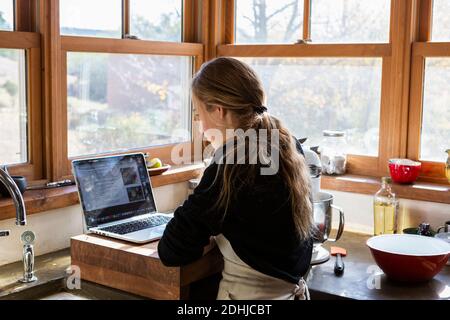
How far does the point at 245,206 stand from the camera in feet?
5.87

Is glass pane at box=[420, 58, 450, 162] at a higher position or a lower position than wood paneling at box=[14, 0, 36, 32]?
lower

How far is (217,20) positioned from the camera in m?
3.45

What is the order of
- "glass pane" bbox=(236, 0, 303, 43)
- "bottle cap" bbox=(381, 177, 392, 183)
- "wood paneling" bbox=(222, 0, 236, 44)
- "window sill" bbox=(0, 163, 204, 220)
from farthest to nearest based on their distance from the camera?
"wood paneling" bbox=(222, 0, 236, 44), "glass pane" bbox=(236, 0, 303, 43), "bottle cap" bbox=(381, 177, 392, 183), "window sill" bbox=(0, 163, 204, 220)

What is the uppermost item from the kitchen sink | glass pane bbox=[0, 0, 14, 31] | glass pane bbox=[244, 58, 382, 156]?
glass pane bbox=[0, 0, 14, 31]

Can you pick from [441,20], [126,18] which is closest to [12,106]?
[126,18]

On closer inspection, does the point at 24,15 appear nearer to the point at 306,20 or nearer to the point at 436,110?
the point at 306,20

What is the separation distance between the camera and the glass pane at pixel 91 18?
2.73 metres

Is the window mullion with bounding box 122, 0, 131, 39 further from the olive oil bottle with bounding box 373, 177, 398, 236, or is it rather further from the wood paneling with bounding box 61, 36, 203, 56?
the olive oil bottle with bounding box 373, 177, 398, 236

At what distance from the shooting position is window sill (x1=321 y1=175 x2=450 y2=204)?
9.25ft

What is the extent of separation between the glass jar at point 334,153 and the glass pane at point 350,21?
45 centimetres

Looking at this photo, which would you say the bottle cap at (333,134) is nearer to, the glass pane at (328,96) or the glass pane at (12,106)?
the glass pane at (328,96)

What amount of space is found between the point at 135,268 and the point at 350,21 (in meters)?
1.69

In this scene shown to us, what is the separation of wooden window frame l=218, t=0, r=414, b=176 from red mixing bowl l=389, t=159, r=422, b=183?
4.0 inches

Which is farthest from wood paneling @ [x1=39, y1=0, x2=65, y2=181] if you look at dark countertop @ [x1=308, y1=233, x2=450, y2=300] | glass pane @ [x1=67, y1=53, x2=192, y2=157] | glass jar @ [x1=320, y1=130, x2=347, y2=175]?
glass jar @ [x1=320, y1=130, x2=347, y2=175]
